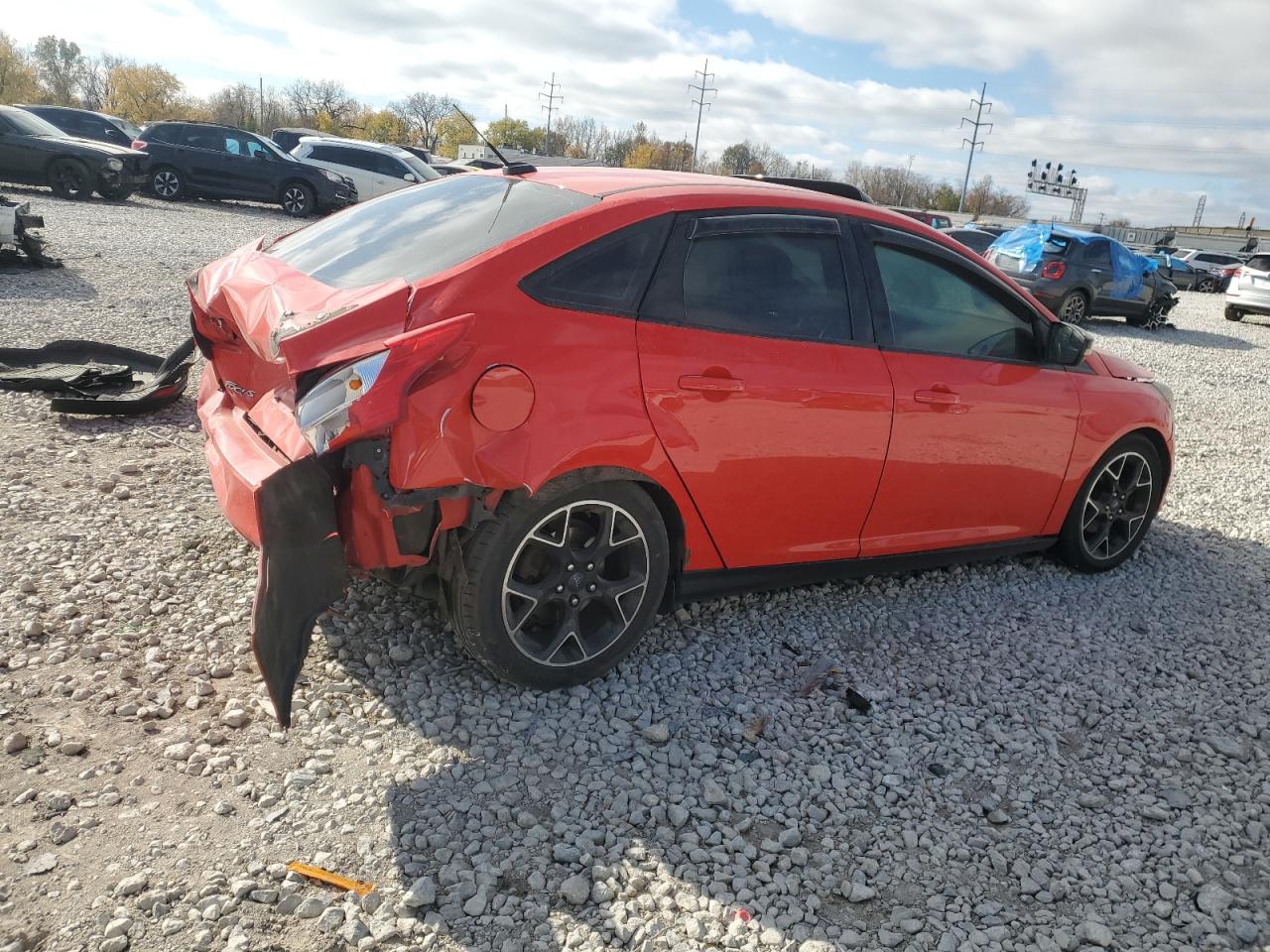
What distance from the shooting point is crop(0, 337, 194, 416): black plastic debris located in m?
5.83

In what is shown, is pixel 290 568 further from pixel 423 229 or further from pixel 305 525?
pixel 423 229

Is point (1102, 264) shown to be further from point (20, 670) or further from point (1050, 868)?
point (20, 670)

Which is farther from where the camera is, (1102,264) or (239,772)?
(1102,264)

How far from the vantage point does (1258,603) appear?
4988 millimetres

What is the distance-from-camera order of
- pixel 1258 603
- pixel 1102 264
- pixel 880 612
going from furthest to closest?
pixel 1102 264
pixel 1258 603
pixel 880 612

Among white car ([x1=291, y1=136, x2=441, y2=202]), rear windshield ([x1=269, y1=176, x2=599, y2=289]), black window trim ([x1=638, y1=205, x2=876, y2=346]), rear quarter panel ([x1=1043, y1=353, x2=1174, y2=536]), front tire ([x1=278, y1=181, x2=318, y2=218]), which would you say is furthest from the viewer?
white car ([x1=291, y1=136, x2=441, y2=202])

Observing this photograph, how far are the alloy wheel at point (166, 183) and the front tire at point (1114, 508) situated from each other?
21.2 m

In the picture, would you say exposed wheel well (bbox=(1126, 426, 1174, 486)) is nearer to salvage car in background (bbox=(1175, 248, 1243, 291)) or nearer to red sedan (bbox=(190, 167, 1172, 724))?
red sedan (bbox=(190, 167, 1172, 724))

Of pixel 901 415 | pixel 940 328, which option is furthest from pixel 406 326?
pixel 940 328

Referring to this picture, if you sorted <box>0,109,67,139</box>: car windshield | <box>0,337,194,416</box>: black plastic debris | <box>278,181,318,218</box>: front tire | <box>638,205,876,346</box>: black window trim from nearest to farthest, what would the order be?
1. <box>638,205,876,346</box>: black window trim
2. <box>0,337,194,416</box>: black plastic debris
3. <box>0,109,67,139</box>: car windshield
4. <box>278,181,318,218</box>: front tire

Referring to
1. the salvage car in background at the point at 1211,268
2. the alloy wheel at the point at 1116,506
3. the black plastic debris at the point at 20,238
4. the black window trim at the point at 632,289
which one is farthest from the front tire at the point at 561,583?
the salvage car in background at the point at 1211,268

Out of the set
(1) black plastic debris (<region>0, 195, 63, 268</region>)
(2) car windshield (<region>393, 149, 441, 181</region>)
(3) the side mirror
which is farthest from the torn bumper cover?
(2) car windshield (<region>393, 149, 441, 181</region>)

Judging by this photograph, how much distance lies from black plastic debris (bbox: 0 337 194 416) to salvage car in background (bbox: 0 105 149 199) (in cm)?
1380

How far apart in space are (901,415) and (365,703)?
2385mm
